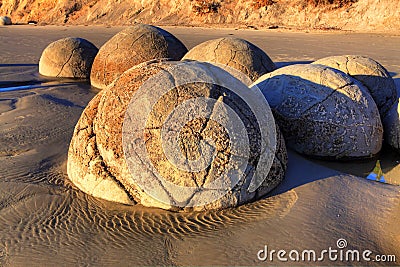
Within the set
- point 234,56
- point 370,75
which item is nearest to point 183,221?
point 370,75

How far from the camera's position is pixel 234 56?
22.0ft

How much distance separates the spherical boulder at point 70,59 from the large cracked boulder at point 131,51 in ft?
3.61

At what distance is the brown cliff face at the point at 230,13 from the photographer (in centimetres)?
2183

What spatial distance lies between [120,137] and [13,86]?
6402mm

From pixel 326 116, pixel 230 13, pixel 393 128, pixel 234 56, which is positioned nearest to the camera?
pixel 326 116

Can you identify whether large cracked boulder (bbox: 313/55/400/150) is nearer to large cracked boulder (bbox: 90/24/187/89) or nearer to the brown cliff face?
large cracked boulder (bbox: 90/24/187/89)

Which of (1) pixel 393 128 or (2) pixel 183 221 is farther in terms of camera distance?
(1) pixel 393 128

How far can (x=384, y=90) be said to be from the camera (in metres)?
5.85

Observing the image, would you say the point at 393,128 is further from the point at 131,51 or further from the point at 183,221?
the point at 131,51

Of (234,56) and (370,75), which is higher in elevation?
(370,75)

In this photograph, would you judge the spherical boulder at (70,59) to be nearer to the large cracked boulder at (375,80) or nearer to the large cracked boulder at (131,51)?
the large cracked boulder at (131,51)

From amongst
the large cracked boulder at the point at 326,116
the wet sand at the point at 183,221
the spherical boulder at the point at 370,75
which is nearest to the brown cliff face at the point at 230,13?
the spherical boulder at the point at 370,75

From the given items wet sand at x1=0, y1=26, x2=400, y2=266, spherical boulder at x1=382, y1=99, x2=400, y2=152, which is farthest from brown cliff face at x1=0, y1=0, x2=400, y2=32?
wet sand at x1=0, y1=26, x2=400, y2=266

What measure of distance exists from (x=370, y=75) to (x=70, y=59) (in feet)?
A: 20.8
